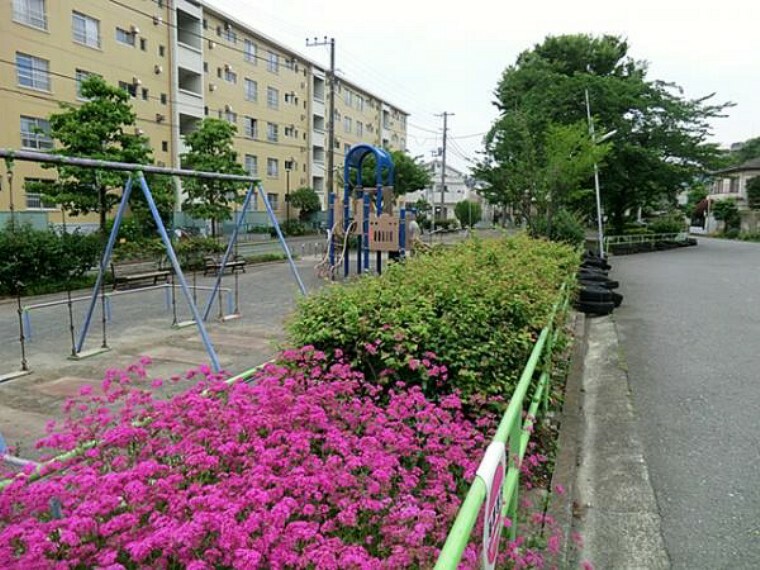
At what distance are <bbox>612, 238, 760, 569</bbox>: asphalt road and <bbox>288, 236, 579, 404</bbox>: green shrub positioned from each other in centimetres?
→ 136

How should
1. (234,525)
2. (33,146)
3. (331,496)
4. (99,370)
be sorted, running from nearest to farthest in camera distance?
(234,525) → (331,496) → (99,370) → (33,146)

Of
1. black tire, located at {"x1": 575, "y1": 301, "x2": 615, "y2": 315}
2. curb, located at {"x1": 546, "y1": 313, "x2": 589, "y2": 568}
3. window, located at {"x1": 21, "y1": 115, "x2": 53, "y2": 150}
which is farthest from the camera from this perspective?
window, located at {"x1": 21, "y1": 115, "x2": 53, "y2": 150}

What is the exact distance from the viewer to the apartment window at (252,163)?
35500 mm

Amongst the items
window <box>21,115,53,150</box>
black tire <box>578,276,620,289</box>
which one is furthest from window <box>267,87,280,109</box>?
black tire <box>578,276,620,289</box>

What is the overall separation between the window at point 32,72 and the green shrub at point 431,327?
72.2 ft

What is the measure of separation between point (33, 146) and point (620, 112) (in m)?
26.3

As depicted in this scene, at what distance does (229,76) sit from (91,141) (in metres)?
19.9

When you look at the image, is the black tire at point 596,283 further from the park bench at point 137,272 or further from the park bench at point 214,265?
the park bench at point 137,272

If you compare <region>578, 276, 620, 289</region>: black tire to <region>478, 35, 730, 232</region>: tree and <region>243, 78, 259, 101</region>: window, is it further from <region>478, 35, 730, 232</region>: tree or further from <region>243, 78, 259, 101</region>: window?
<region>243, 78, 259, 101</region>: window

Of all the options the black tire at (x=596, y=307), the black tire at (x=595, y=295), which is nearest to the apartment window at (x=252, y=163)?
the black tire at (x=595, y=295)

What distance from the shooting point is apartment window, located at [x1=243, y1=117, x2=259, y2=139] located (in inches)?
1389

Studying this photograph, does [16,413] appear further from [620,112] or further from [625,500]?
[620,112]

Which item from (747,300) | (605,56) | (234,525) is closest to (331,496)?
(234,525)

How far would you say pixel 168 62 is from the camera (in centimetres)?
2780
